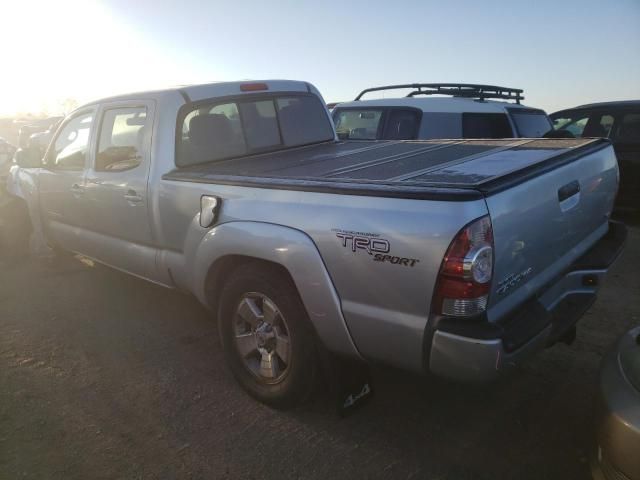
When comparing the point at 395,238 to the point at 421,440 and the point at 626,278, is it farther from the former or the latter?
the point at 626,278

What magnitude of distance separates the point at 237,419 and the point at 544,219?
1988mm

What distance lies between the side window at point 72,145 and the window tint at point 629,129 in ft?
23.4

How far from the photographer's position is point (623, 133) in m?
7.35

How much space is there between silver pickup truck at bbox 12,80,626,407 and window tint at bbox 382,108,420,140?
8.42 ft

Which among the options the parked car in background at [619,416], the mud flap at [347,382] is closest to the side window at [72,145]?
the mud flap at [347,382]

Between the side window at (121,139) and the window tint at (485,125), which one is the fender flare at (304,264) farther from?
the window tint at (485,125)

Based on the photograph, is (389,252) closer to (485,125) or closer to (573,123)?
(485,125)

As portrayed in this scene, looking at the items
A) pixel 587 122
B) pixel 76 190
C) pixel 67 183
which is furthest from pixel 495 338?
pixel 587 122

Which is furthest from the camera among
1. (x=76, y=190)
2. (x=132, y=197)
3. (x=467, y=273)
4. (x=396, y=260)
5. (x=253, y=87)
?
(x=76, y=190)

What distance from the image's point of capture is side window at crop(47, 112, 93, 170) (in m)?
4.38

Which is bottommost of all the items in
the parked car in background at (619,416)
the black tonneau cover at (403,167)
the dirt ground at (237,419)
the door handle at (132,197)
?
the dirt ground at (237,419)

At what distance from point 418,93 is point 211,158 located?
487cm

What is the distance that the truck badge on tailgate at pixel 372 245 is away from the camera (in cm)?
207

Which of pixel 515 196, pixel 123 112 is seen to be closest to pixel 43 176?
pixel 123 112
